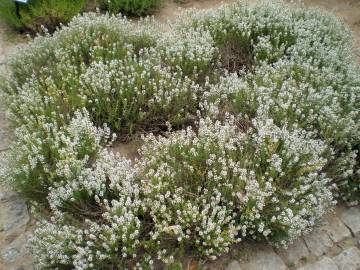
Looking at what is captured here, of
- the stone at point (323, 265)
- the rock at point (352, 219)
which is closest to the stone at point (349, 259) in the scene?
the stone at point (323, 265)

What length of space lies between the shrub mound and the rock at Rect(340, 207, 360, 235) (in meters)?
0.11

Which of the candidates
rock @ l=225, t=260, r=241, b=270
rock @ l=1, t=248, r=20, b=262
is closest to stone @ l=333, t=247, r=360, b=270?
rock @ l=225, t=260, r=241, b=270

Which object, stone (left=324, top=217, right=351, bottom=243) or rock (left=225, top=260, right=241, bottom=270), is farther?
stone (left=324, top=217, right=351, bottom=243)

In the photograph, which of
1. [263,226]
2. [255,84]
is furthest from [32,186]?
[255,84]

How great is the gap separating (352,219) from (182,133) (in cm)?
154

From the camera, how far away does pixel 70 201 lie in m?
3.29

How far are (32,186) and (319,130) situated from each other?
2.42 m

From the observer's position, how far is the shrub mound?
122 inches

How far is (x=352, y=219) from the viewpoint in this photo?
3.60 metres

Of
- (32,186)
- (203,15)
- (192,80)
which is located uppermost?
(203,15)

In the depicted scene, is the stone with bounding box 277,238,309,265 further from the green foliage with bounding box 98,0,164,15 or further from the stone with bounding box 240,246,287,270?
the green foliage with bounding box 98,0,164,15

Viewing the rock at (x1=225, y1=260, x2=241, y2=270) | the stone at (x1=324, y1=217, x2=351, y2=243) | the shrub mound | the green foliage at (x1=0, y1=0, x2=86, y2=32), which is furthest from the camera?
the green foliage at (x1=0, y1=0, x2=86, y2=32)

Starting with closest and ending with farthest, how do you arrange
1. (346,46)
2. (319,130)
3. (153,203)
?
(153,203), (319,130), (346,46)

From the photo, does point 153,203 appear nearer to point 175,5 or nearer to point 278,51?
point 278,51
